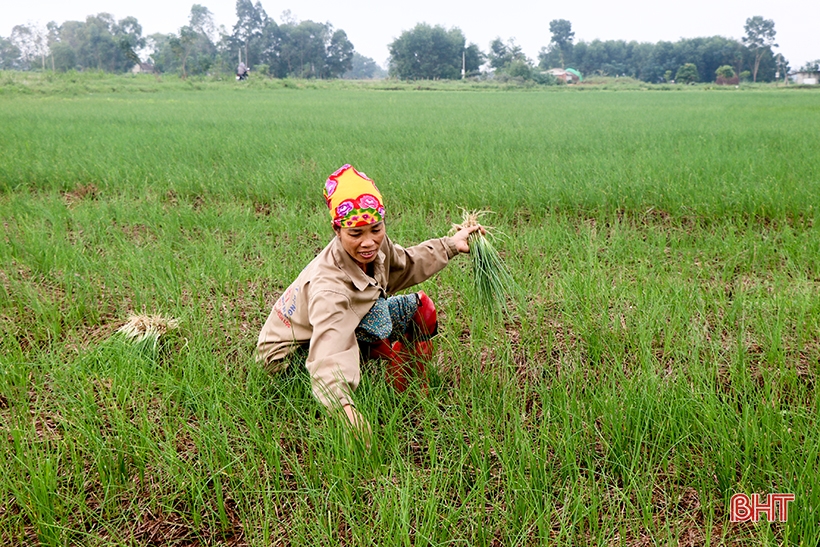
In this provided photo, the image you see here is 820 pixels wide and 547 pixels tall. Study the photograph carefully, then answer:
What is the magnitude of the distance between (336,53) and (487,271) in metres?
68.5

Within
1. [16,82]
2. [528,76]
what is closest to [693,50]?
[528,76]

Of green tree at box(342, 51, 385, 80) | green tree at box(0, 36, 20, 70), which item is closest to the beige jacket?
green tree at box(0, 36, 20, 70)

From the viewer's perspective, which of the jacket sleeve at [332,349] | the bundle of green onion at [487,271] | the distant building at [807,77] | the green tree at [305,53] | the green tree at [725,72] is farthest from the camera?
the green tree at [305,53]

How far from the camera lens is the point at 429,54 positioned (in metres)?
59.9

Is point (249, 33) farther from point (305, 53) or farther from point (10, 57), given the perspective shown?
point (10, 57)

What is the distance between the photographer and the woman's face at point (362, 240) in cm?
203

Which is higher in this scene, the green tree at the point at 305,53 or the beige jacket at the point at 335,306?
the green tree at the point at 305,53

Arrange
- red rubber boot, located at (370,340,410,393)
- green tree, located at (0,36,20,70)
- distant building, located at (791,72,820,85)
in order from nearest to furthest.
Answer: red rubber boot, located at (370,340,410,393) → distant building, located at (791,72,820,85) → green tree, located at (0,36,20,70)

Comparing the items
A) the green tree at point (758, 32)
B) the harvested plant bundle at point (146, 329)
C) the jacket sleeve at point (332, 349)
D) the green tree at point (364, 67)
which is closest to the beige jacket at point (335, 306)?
the jacket sleeve at point (332, 349)

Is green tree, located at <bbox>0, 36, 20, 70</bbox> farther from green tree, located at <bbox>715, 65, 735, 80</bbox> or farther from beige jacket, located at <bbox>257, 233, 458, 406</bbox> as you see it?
beige jacket, located at <bbox>257, 233, 458, 406</bbox>

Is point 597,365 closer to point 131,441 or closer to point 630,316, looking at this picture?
point 630,316

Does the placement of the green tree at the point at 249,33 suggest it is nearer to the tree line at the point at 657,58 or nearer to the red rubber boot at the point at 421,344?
the tree line at the point at 657,58

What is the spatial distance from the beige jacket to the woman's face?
0.03 m

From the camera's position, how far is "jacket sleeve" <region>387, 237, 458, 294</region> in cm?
237
